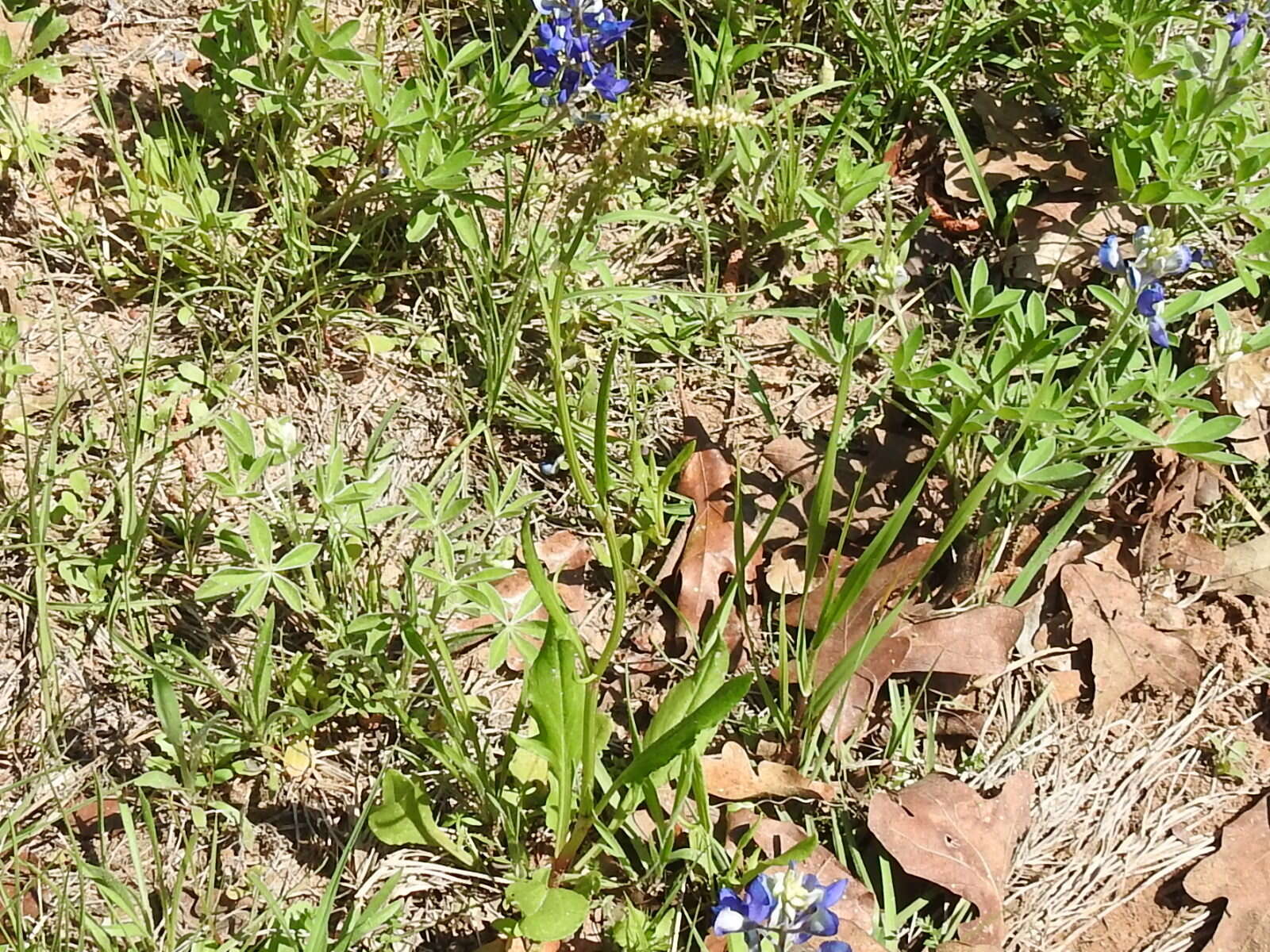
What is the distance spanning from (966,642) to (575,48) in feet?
4.25

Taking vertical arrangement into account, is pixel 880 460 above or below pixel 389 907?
above

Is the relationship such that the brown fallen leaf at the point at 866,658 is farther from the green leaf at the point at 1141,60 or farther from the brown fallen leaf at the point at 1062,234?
the green leaf at the point at 1141,60

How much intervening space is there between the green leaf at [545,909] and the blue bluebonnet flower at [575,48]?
137 centimetres

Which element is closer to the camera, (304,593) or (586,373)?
(304,593)

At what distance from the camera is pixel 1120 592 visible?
2.38 meters

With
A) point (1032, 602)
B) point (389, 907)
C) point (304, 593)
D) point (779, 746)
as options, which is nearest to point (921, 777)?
point (779, 746)

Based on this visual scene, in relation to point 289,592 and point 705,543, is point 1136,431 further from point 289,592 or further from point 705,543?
point 289,592

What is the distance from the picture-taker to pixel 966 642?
223 cm

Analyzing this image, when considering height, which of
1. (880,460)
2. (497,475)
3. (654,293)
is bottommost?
(880,460)

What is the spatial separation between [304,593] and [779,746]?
86 cm

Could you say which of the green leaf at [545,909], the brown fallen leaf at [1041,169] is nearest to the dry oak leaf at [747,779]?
the green leaf at [545,909]

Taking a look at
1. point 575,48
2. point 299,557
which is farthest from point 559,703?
point 575,48

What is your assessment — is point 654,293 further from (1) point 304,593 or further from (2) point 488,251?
(1) point 304,593

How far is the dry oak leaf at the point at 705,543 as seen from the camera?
2.27m
